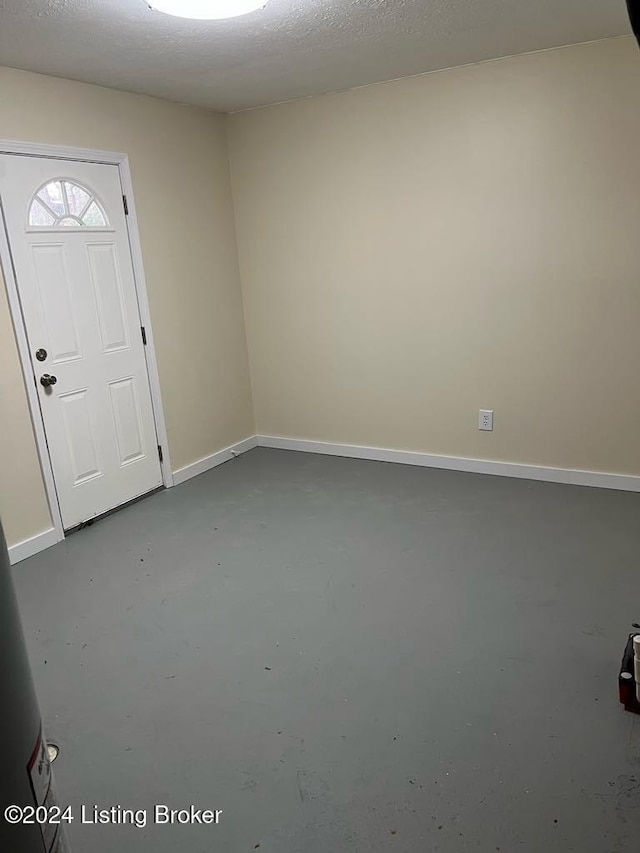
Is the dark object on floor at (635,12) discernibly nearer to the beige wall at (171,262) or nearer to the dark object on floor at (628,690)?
the dark object on floor at (628,690)

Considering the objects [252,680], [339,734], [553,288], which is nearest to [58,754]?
[252,680]

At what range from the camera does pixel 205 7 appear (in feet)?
7.29

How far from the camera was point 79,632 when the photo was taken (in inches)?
103

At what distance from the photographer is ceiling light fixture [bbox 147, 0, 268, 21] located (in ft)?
7.20

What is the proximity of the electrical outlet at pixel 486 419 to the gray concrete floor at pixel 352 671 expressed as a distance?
1.67 feet

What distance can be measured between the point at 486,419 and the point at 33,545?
9.25ft

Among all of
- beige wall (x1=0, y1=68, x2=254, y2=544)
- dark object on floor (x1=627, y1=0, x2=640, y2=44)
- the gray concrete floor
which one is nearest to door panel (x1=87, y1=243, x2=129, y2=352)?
beige wall (x1=0, y1=68, x2=254, y2=544)

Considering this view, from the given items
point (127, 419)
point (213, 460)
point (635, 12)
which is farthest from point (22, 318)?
point (635, 12)

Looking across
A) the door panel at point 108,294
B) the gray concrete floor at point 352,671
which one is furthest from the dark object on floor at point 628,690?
the door panel at point 108,294

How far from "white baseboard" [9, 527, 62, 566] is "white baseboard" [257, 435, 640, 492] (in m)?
1.91

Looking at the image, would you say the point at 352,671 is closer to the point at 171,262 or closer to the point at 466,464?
the point at 466,464

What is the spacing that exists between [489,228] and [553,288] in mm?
Result: 529

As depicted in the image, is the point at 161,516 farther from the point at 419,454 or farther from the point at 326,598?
the point at 419,454

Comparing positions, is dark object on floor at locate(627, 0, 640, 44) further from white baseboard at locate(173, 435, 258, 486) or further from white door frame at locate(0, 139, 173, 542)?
white baseboard at locate(173, 435, 258, 486)
